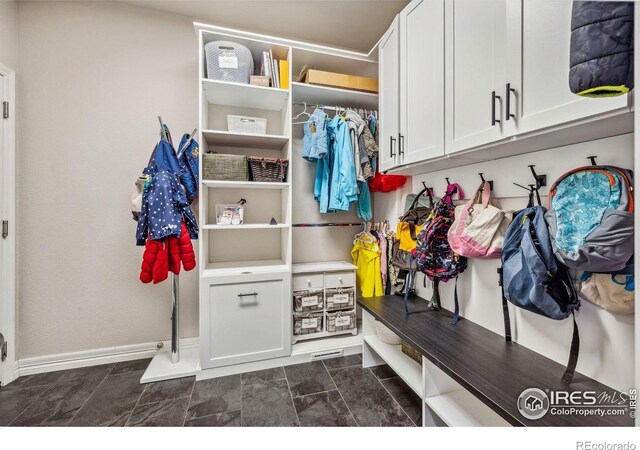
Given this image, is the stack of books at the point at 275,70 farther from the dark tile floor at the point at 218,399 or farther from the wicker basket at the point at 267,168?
the dark tile floor at the point at 218,399

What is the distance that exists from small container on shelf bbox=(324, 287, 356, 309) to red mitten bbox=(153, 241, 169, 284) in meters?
1.20

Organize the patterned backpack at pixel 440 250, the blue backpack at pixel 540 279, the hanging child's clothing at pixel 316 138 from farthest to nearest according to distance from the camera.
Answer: the hanging child's clothing at pixel 316 138 → the patterned backpack at pixel 440 250 → the blue backpack at pixel 540 279

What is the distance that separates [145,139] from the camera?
2207 millimetres

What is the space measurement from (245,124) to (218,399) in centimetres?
192

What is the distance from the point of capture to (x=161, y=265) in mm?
1820

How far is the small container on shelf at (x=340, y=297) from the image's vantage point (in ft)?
7.54

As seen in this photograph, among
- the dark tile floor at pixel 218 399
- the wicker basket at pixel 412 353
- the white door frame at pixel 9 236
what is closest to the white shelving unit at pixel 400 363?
the wicker basket at pixel 412 353

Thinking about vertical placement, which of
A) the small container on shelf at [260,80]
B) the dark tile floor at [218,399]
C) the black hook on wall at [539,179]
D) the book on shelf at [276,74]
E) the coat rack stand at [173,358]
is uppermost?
the book on shelf at [276,74]

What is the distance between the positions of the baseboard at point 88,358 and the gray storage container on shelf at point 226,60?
82.5 inches

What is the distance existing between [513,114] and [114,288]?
279 centimetres

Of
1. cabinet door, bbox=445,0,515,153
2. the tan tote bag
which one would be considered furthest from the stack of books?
the tan tote bag

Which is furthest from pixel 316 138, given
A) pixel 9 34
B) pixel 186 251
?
pixel 9 34

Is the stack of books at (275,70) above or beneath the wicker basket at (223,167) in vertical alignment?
above

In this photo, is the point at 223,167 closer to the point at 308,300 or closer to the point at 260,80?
the point at 260,80
